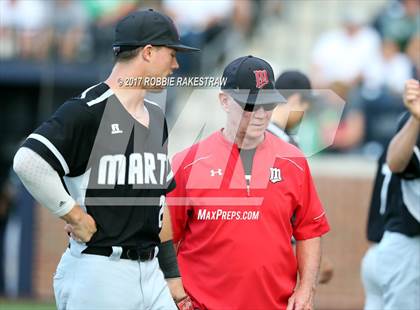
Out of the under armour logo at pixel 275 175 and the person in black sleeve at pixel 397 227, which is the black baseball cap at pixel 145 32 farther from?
the person in black sleeve at pixel 397 227

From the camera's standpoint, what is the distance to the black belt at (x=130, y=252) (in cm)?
Answer: 475

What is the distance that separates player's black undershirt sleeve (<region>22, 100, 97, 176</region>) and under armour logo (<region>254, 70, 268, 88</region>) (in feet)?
3.29

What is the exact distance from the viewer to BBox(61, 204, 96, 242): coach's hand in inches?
182

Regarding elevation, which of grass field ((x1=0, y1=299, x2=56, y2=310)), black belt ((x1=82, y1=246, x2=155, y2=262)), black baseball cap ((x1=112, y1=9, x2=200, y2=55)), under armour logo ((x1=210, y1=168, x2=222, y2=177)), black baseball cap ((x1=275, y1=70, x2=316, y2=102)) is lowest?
grass field ((x1=0, y1=299, x2=56, y2=310))

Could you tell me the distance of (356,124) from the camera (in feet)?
41.9

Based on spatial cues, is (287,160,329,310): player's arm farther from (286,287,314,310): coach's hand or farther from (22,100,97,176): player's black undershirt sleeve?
(22,100,97,176): player's black undershirt sleeve

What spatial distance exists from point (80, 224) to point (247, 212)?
956 mm

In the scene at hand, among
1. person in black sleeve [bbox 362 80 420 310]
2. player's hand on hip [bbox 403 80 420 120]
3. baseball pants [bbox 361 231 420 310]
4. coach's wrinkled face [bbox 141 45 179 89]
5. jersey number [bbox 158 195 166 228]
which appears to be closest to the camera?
coach's wrinkled face [bbox 141 45 179 89]

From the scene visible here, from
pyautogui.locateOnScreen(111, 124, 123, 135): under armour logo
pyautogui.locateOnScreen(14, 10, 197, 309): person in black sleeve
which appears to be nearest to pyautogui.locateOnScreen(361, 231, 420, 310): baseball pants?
pyautogui.locateOnScreen(14, 10, 197, 309): person in black sleeve

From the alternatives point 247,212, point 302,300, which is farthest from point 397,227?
point 247,212

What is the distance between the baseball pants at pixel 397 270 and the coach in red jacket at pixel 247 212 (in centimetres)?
148

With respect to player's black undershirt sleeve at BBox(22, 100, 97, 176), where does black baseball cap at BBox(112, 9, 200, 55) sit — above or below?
above

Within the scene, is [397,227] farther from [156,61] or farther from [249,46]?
[249,46]

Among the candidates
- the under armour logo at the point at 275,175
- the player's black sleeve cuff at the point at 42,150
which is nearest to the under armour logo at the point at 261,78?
the under armour logo at the point at 275,175
